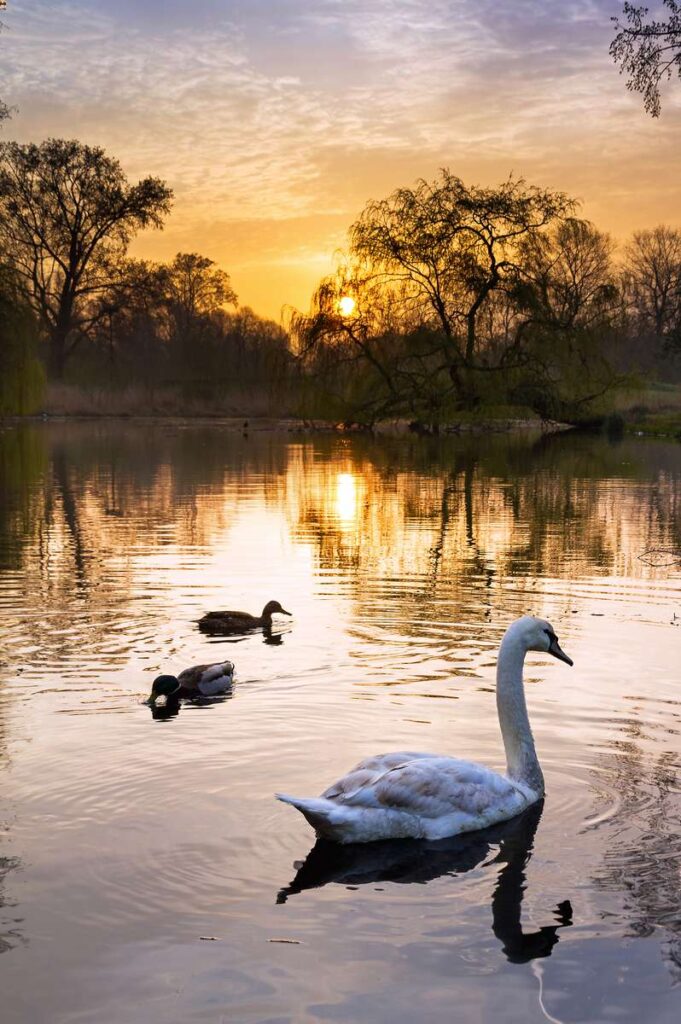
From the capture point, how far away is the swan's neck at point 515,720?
6.80 metres

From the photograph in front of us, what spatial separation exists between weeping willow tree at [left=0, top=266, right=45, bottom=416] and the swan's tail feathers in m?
34.9

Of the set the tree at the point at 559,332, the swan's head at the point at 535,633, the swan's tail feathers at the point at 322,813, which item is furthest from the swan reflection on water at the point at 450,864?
the tree at the point at 559,332

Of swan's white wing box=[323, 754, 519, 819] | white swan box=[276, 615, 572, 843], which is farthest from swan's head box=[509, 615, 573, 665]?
swan's white wing box=[323, 754, 519, 819]

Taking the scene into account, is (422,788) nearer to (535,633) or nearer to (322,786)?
(322,786)

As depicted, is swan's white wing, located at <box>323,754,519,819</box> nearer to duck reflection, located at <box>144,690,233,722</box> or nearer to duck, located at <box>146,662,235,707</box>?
duck reflection, located at <box>144,690,233,722</box>

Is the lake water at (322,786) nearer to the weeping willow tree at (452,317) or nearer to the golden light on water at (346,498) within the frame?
the golden light on water at (346,498)

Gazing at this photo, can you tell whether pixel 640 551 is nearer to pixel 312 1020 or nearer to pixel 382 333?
pixel 312 1020

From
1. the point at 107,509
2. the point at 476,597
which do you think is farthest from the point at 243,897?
the point at 107,509

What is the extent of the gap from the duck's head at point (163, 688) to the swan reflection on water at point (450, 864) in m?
2.92

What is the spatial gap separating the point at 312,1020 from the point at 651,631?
7664mm

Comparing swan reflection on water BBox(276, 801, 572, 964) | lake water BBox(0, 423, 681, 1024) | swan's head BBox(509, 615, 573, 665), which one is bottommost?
swan reflection on water BBox(276, 801, 572, 964)

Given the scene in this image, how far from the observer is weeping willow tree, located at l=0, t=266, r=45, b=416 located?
128ft

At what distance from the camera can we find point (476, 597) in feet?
42.6

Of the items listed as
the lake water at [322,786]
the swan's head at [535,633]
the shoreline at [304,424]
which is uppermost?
the shoreline at [304,424]
